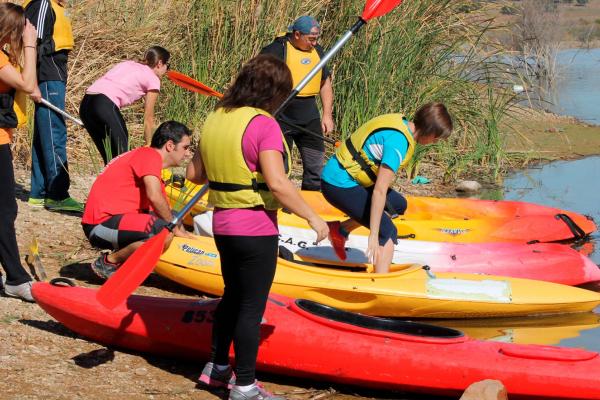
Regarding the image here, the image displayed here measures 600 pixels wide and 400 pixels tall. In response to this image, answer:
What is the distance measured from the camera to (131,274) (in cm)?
443

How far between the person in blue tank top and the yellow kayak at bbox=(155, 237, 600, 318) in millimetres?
211

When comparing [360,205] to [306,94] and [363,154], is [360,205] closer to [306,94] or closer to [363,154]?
[363,154]

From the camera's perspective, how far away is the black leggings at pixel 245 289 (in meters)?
3.97

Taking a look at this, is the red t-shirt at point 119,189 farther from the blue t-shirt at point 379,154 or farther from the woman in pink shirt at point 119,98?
the woman in pink shirt at point 119,98

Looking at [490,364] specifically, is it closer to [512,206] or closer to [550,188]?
[512,206]

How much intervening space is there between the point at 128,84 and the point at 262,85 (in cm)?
318

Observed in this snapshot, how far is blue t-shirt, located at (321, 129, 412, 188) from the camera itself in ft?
18.1

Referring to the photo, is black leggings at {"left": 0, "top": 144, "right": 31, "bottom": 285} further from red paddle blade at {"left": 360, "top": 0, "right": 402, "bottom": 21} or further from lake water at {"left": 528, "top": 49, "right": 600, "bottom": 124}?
lake water at {"left": 528, "top": 49, "right": 600, "bottom": 124}

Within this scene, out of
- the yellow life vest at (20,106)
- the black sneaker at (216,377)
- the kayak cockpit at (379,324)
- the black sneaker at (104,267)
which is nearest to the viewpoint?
the black sneaker at (216,377)

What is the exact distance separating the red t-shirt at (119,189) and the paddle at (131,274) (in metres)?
0.98

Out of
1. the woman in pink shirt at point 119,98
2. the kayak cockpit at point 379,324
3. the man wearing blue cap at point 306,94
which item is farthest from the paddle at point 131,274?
the man wearing blue cap at point 306,94

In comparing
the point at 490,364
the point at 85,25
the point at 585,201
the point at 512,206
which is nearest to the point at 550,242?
the point at 512,206

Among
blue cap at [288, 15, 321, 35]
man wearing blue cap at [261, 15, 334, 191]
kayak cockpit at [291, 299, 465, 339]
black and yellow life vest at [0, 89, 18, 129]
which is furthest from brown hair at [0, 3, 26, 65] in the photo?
blue cap at [288, 15, 321, 35]

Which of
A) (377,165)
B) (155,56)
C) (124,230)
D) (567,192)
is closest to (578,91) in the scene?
(567,192)
